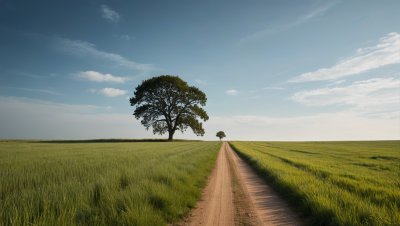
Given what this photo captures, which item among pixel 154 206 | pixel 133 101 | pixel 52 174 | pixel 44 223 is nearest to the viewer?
pixel 44 223

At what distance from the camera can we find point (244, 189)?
6.88 metres

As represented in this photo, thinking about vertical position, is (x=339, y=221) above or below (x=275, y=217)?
above

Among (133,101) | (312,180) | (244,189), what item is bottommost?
(244,189)

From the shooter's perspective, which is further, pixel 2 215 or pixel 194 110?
pixel 194 110

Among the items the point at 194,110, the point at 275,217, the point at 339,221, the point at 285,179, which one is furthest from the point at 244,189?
the point at 194,110

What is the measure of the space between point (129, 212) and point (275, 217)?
368cm

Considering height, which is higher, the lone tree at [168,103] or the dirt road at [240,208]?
the lone tree at [168,103]

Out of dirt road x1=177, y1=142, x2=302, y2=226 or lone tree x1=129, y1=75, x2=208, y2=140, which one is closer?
dirt road x1=177, y1=142, x2=302, y2=226

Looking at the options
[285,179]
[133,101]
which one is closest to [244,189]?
[285,179]

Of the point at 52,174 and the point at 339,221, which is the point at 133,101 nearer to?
the point at 52,174

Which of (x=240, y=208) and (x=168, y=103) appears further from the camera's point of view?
(x=168, y=103)

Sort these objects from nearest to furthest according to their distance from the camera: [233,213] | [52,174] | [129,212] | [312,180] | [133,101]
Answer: [129,212] → [233,213] → [52,174] → [312,180] → [133,101]

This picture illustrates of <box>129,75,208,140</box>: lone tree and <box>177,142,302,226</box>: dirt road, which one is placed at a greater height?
<box>129,75,208,140</box>: lone tree

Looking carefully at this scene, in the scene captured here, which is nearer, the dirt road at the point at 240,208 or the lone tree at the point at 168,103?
the dirt road at the point at 240,208
